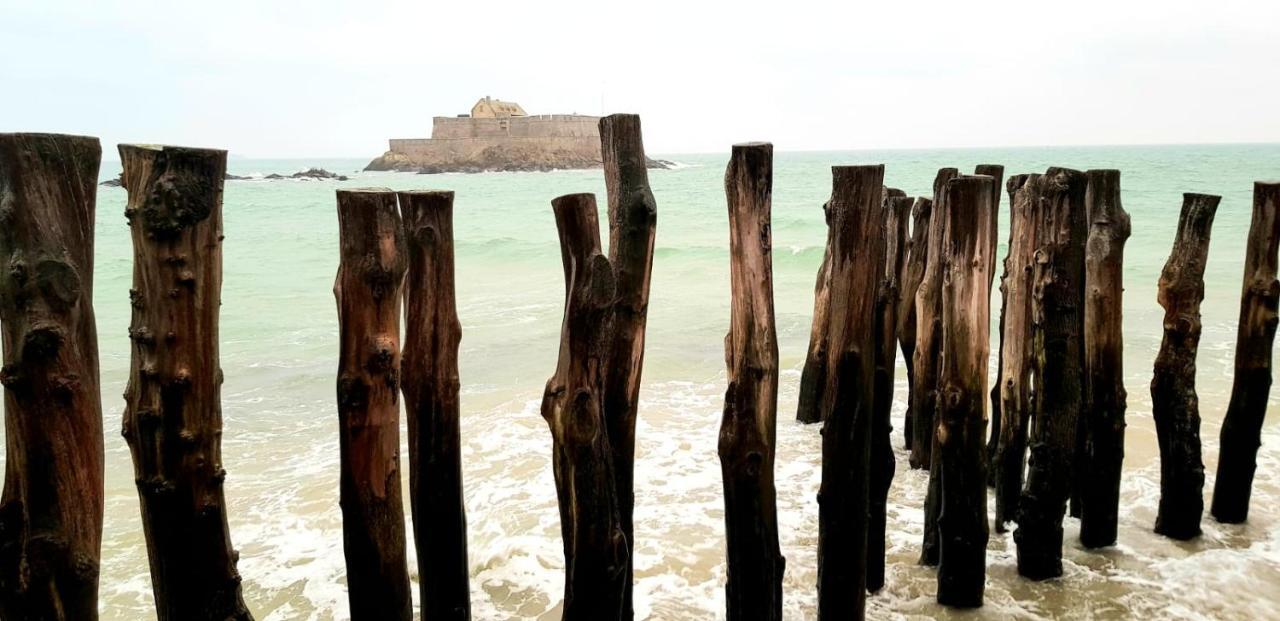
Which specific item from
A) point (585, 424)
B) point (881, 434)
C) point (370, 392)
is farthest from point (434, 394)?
point (881, 434)

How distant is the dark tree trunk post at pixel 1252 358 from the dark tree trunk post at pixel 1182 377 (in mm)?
226

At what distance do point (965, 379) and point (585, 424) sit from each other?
1.66 meters

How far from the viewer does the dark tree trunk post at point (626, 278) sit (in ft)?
10.4

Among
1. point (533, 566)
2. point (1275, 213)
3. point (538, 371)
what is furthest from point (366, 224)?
point (538, 371)

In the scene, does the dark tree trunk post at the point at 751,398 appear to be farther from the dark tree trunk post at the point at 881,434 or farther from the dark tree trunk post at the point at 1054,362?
the dark tree trunk post at the point at 1054,362

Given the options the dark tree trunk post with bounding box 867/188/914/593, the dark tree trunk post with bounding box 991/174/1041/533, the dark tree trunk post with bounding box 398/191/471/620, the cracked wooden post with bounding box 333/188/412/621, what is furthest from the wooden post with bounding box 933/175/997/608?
the cracked wooden post with bounding box 333/188/412/621

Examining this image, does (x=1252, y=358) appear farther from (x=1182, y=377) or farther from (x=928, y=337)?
(x=928, y=337)

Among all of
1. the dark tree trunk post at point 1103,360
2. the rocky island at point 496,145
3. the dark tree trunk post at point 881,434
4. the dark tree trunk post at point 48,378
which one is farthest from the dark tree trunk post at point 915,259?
the rocky island at point 496,145

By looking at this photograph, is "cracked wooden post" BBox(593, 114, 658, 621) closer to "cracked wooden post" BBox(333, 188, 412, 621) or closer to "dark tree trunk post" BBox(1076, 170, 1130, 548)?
"cracked wooden post" BBox(333, 188, 412, 621)

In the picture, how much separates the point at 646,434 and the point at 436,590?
378 cm

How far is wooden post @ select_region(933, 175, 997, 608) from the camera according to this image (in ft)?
11.5

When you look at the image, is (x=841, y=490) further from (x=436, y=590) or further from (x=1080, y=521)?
(x=1080, y=521)

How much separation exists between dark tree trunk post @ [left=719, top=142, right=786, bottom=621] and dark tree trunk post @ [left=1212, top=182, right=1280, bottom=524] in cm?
264

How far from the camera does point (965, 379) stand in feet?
11.8
